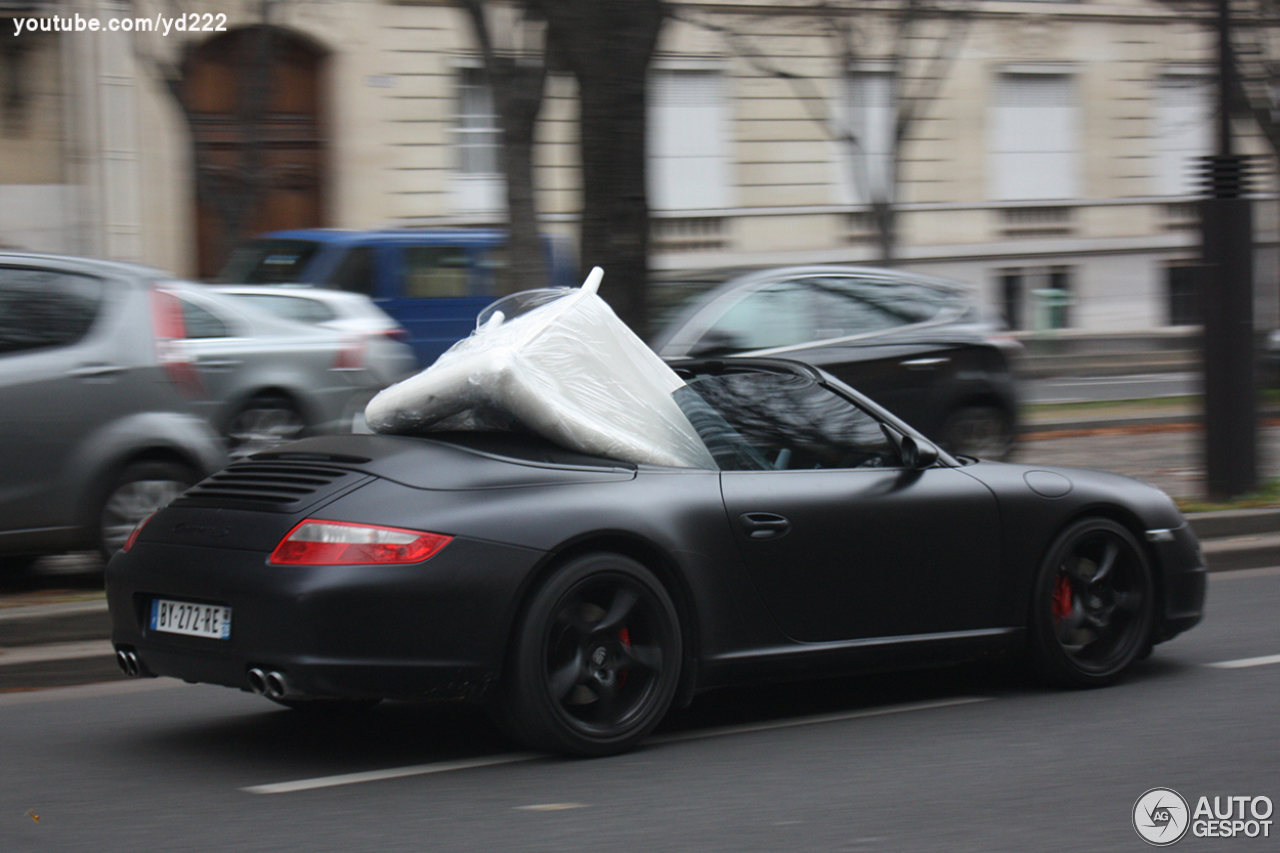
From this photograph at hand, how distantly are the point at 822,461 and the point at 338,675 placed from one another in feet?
6.40

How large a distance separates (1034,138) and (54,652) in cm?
2573

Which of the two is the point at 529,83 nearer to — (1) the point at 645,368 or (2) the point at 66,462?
(2) the point at 66,462

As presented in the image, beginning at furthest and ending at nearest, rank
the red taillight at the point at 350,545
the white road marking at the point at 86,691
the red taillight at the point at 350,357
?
→ the red taillight at the point at 350,357, the white road marking at the point at 86,691, the red taillight at the point at 350,545

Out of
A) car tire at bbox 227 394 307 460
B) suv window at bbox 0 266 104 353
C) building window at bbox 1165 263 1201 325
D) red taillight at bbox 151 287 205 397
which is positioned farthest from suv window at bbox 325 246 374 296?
building window at bbox 1165 263 1201 325

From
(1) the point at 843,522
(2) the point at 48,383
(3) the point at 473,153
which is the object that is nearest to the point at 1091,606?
(1) the point at 843,522

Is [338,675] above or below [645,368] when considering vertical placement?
below

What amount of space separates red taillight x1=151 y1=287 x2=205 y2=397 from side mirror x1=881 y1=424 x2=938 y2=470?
152 inches

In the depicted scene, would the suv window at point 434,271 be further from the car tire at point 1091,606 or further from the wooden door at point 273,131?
the car tire at point 1091,606

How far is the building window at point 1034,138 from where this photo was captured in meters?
29.3

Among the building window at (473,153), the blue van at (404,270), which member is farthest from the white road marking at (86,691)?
the building window at (473,153)

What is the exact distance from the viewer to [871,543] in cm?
562

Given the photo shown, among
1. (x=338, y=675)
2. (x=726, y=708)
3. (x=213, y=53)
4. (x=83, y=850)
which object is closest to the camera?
(x=83, y=850)

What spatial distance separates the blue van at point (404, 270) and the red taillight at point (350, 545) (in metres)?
9.84

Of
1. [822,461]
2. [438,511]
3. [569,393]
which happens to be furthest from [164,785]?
[822,461]
